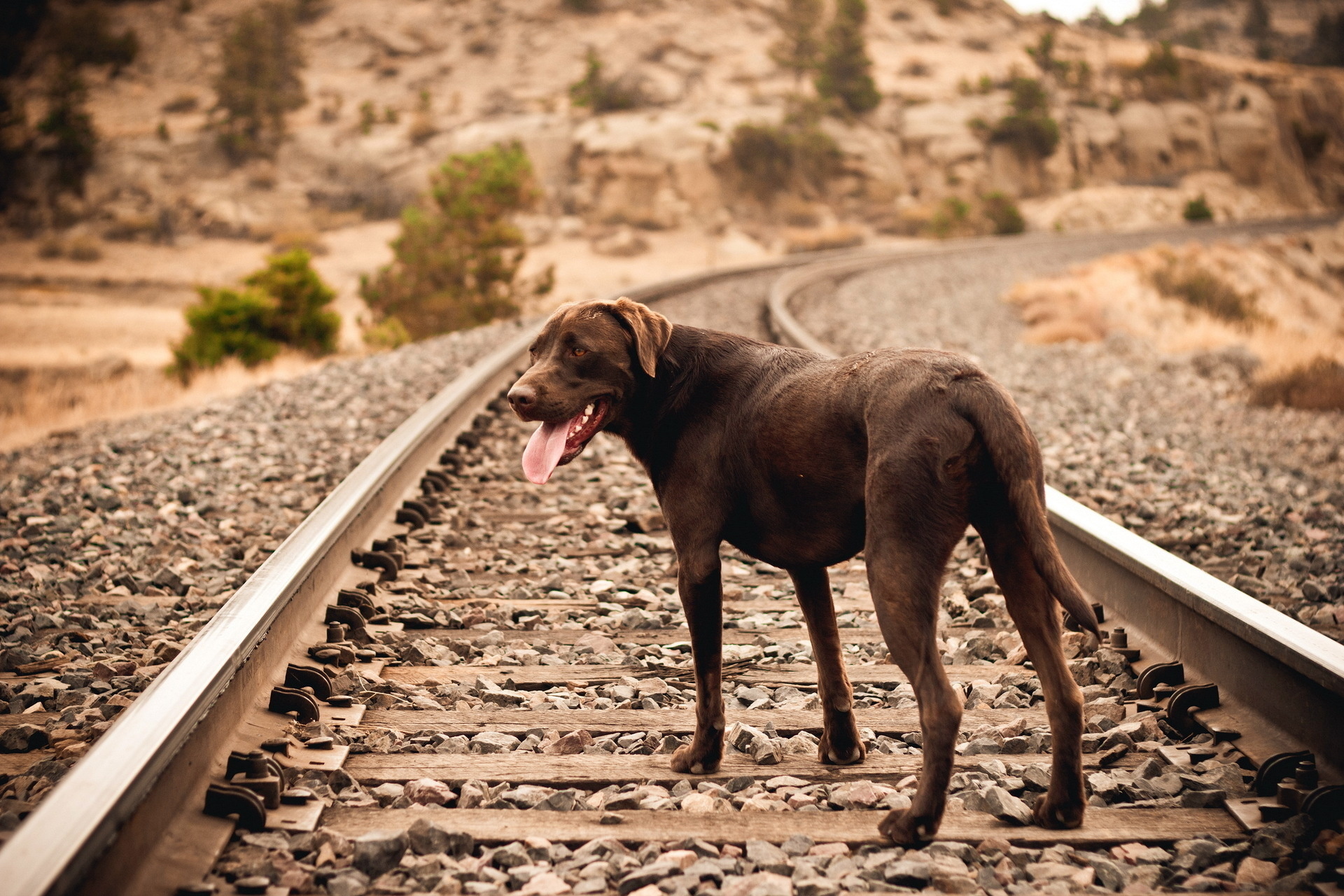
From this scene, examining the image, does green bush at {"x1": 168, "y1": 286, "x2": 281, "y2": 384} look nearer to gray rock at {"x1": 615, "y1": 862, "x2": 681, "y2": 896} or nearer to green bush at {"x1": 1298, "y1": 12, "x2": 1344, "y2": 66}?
gray rock at {"x1": 615, "y1": 862, "x2": 681, "y2": 896}

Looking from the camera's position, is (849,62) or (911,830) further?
(849,62)

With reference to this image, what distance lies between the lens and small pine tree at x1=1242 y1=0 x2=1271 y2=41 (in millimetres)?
103562

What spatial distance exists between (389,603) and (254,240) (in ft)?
150

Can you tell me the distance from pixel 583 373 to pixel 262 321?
1685 centimetres

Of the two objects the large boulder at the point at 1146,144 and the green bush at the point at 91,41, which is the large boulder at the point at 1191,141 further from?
the green bush at the point at 91,41

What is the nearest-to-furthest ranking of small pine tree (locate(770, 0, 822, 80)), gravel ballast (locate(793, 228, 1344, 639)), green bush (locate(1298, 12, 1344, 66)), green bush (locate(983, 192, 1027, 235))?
gravel ballast (locate(793, 228, 1344, 639)) < green bush (locate(983, 192, 1027, 235)) < small pine tree (locate(770, 0, 822, 80)) < green bush (locate(1298, 12, 1344, 66))

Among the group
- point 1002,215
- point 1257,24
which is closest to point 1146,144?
point 1002,215

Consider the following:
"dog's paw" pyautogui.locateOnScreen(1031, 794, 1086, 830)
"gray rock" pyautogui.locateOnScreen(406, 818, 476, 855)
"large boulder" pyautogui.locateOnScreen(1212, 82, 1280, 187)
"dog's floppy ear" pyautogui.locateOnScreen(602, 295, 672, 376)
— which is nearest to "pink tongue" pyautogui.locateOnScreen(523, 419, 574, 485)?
"dog's floppy ear" pyautogui.locateOnScreen(602, 295, 672, 376)

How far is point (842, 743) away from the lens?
117 inches

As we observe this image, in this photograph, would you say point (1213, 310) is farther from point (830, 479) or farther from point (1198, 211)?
point (1198, 211)

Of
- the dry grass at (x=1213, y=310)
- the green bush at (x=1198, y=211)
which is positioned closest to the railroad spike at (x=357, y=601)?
the dry grass at (x=1213, y=310)

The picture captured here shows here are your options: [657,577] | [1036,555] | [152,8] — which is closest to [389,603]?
[657,577]

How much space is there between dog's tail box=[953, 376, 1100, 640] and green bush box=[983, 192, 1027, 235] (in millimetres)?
41886

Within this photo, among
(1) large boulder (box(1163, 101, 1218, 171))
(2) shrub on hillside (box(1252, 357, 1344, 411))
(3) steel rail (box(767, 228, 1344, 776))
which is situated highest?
(1) large boulder (box(1163, 101, 1218, 171))
